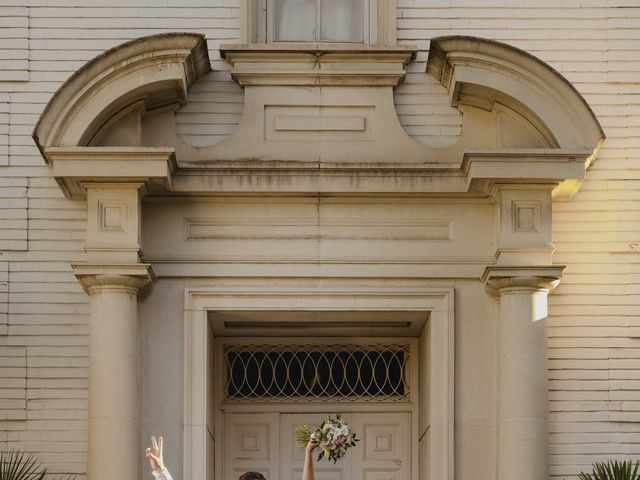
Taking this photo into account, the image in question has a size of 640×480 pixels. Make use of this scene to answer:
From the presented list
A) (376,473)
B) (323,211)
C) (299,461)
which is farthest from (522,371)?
(299,461)

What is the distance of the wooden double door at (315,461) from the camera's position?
17109 millimetres

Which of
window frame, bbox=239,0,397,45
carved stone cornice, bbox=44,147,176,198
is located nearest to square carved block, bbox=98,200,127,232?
carved stone cornice, bbox=44,147,176,198

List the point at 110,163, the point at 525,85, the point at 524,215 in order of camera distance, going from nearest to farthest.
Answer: the point at 110,163 → the point at 525,85 → the point at 524,215

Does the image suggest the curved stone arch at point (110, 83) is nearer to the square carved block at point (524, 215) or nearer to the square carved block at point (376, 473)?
the square carved block at point (524, 215)

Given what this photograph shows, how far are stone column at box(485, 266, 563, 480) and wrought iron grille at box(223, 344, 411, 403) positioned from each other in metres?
1.75

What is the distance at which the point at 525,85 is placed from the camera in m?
15.6

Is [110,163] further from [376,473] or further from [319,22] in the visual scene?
[376,473]

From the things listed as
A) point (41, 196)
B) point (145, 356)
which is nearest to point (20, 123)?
point (41, 196)

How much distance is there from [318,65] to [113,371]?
9.98 feet

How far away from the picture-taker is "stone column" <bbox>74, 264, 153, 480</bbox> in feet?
49.8

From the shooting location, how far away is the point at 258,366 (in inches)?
677

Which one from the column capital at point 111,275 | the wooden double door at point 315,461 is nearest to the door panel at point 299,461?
the wooden double door at point 315,461

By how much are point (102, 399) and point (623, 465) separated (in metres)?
4.09

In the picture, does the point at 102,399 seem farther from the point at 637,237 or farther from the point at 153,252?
the point at 637,237
